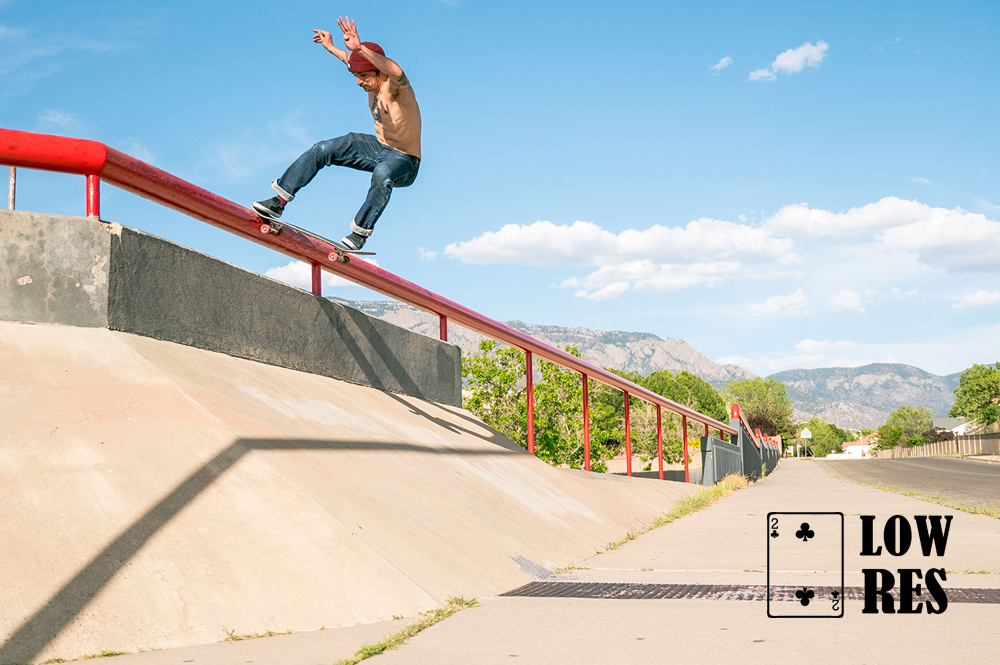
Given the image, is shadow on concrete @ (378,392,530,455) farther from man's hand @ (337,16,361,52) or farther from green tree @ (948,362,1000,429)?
green tree @ (948,362,1000,429)

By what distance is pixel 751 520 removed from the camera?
9852 millimetres

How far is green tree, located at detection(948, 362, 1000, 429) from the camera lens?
290 feet

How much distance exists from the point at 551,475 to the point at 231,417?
4.89 metres

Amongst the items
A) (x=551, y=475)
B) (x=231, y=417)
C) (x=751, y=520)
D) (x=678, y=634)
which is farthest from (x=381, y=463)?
(x=751, y=520)

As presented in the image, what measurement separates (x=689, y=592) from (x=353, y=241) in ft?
12.7

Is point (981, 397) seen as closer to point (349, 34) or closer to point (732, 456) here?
point (732, 456)

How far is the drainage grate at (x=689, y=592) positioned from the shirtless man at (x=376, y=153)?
11.0 feet

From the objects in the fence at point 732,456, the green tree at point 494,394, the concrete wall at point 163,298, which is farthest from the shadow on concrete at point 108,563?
the fence at point 732,456

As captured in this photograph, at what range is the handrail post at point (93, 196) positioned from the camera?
16.9 feet

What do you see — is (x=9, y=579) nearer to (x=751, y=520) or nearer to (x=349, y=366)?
(x=349, y=366)

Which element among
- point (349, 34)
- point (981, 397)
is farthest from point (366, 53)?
point (981, 397)

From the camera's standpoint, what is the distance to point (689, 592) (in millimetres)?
4566

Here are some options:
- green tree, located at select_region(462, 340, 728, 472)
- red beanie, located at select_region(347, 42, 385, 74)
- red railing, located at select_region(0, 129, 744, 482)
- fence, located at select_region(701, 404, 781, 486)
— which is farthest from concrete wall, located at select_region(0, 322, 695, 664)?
fence, located at select_region(701, 404, 781, 486)

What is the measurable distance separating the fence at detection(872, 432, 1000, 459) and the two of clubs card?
250ft
